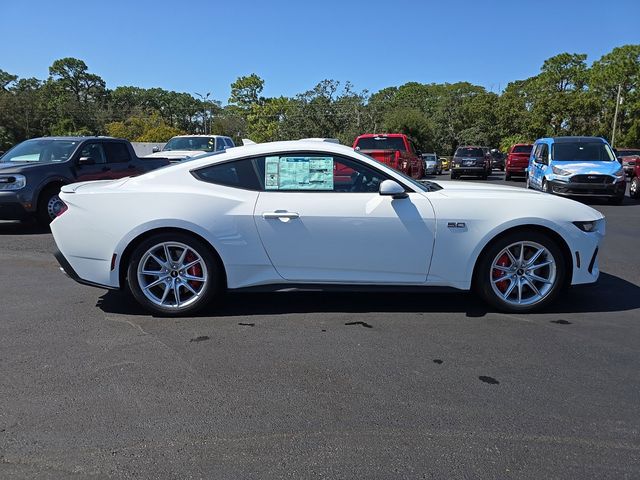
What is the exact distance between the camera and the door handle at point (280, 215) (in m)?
4.41

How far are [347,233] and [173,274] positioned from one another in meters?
1.55

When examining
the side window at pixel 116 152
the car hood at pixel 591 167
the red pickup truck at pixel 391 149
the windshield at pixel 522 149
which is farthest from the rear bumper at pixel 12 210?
the windshield at pixel 522 149

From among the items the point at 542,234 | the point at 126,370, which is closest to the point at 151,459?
the point at 126,370

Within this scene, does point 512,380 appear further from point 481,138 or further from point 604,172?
point 481,138

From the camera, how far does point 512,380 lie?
11.0ft

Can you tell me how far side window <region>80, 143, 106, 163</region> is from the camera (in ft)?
32.4

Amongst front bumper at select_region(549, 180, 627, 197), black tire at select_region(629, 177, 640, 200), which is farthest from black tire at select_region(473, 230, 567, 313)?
black tire at select_region(629, 177, 640, 200)

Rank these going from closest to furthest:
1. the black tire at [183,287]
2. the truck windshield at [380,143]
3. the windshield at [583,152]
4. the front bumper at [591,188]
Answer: the black tire at [183,287] < the front bumper at [591,188] < the windshield at [583,152] < the truck windshield at [380,143]

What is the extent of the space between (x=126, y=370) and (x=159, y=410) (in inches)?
25.8

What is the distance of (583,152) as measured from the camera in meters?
13.6

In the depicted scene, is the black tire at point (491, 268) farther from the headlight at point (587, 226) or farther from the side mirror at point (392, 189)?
the side mirror at point (392, 189)

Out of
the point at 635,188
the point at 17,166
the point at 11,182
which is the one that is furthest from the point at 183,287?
the point at 635,188

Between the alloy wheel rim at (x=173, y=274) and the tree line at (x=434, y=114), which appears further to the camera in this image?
the tree line at (x=434, y=114)

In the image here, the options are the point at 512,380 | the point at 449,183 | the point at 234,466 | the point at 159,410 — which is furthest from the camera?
the point at 449,183
